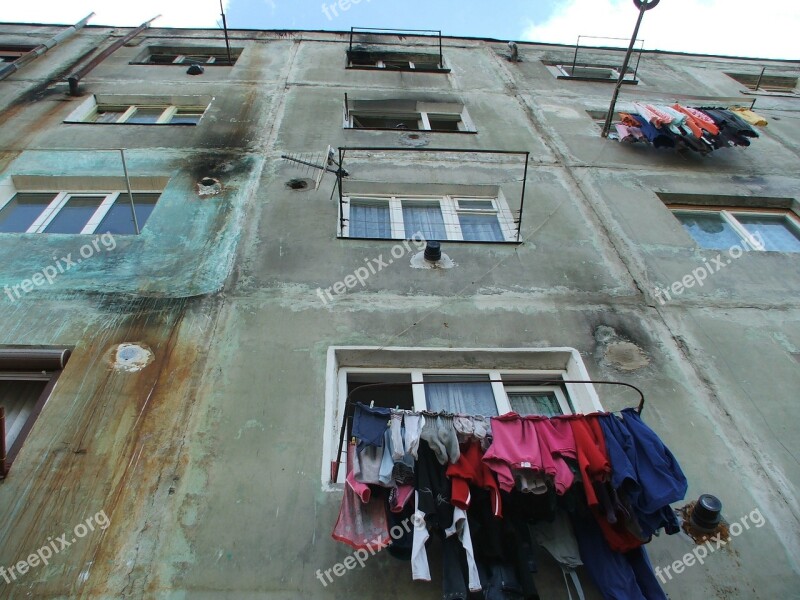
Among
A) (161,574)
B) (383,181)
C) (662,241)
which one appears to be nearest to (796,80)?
(662,241)

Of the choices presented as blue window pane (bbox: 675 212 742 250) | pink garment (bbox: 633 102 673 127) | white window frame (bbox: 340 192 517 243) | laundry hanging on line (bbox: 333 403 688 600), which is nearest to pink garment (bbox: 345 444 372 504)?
laundry hanging on line (bbox: 333 403 688 600)

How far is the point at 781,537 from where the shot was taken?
14.8 feet

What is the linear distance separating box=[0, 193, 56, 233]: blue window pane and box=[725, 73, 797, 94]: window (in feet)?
54.9

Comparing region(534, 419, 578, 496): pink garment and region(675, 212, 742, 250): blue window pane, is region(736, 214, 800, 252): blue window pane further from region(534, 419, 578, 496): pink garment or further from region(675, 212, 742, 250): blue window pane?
region(534, 419, 578, 496): pink garment

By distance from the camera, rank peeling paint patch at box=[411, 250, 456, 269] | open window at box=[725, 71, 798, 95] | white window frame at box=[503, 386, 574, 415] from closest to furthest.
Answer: white window frame at box=[503, 386, 574, 415]
peeling paint patch at box=[411, 250, 456, 269]
open window at box=[725, 71, 798, 95]

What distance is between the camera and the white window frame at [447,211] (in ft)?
25.9

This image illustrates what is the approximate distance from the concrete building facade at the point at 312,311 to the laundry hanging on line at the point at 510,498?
0.43 m

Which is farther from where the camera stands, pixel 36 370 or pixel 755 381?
pixel 755 381

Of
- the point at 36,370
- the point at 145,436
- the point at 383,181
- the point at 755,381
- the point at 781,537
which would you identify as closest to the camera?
the point at 781,537

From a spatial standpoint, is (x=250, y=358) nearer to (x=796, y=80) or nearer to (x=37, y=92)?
(x=37, y=92)

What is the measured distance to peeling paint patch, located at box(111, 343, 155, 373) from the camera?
5430mm

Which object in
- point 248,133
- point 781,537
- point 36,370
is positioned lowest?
point 781,537

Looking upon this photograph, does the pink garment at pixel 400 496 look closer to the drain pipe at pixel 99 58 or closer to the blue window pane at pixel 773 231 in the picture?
the blue window pane at pixel 773 231

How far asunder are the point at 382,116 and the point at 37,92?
6974 mm
